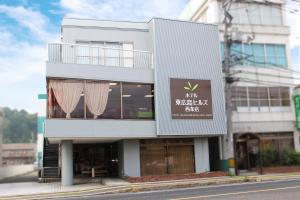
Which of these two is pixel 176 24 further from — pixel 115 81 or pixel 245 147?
pixel 245 147

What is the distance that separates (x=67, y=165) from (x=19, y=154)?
69.2 m

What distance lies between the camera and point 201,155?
27.9 meters

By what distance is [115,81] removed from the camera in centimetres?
2484

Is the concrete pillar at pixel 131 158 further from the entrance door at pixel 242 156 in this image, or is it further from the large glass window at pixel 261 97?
the large glass window at pixel 261 97

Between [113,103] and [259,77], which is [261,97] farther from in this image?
[113,103]

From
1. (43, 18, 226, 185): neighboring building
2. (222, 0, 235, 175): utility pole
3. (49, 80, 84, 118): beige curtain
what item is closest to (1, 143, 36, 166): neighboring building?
(43, 18, 226, 185): neighboring building

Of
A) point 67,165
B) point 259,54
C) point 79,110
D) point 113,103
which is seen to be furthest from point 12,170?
point 259,54

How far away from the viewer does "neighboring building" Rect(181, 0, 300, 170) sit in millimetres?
31562

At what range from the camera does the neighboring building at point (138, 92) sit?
23.7 metres

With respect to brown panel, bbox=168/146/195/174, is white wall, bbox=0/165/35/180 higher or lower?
lower

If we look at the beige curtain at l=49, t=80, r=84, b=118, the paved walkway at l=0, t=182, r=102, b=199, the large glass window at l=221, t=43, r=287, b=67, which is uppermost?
the large glass window at l=221, t=43, r=287, b=67

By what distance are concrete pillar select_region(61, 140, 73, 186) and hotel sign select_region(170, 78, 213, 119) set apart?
6777 mm

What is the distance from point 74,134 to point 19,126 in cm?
11393

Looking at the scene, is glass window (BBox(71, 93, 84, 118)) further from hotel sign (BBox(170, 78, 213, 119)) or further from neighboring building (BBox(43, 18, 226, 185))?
hotel sign (BBox(170, 78, 213, 119))
